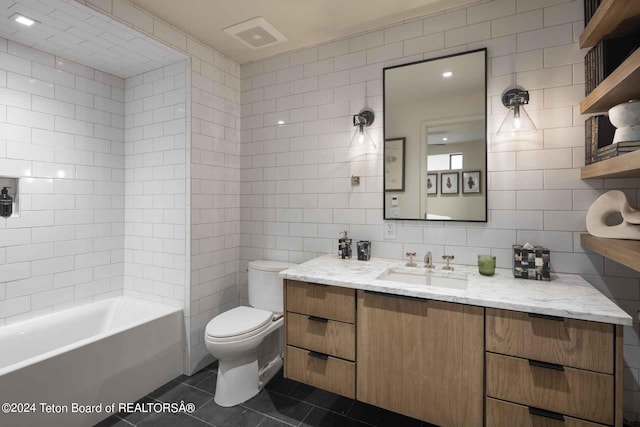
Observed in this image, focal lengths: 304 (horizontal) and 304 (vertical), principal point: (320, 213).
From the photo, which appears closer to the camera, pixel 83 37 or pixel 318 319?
pixel 318 319

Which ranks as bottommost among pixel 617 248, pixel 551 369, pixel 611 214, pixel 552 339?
pixel 551 369

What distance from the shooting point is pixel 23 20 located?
1869 millimetres

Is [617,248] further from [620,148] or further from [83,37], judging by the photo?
[83,37]

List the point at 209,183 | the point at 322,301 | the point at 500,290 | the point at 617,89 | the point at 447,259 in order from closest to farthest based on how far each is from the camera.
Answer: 1. the point at 617,89
2. the point at 500,290
3. the point at 322,301
4. the point at 447,259
5. the point at 209,183

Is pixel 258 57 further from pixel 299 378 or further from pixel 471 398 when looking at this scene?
pixel 471 398

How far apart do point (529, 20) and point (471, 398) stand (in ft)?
6.80

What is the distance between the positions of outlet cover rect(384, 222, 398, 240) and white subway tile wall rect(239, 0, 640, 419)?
0.04 meters

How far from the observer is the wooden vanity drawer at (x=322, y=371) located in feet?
5.25

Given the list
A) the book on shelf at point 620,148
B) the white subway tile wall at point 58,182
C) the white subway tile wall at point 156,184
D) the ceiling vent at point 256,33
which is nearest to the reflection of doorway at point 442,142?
the book on shelf at point 620,148

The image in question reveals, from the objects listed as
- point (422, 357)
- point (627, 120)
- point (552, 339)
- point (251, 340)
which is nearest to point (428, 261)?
point (422, 357)

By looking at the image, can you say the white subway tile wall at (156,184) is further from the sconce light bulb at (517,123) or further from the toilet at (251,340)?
the sconce light bulb at (517,123)

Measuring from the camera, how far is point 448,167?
1.97 meters

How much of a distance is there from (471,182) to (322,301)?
3.89 feet

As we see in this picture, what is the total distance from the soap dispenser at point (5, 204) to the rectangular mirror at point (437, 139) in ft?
8.49
